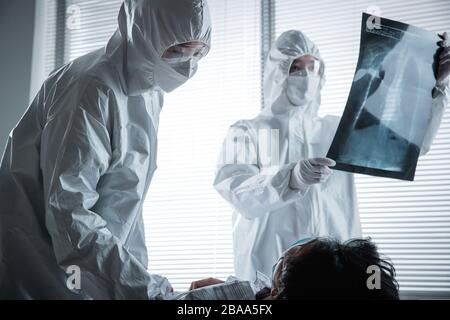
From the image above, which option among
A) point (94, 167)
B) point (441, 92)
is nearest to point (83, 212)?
point (94, 167)

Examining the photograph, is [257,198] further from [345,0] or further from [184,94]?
[345,0]

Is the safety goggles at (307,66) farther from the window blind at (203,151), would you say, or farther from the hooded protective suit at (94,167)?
the hooded protective suit at (94,167)

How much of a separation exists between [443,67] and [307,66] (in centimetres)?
49

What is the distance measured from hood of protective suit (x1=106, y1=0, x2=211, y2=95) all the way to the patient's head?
539mm

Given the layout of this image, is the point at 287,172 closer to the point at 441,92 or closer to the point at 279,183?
the point at 279,183

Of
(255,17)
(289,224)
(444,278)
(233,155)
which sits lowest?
(444,278)

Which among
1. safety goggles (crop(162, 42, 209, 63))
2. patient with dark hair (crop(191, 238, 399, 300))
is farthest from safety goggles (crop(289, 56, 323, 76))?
patient with dark hair (crop(191, 238, 399, 300))

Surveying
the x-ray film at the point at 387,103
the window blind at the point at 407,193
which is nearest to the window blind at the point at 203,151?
the window blind at the point at 407,193

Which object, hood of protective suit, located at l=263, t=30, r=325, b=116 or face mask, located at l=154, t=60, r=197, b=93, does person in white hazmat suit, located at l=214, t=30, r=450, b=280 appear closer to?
hood of protective suit, located at l=263, t=30, r=325, b=116

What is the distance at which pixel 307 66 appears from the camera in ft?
5.75

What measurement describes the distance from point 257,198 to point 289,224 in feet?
0.56

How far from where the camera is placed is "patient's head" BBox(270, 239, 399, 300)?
0.84 metres
